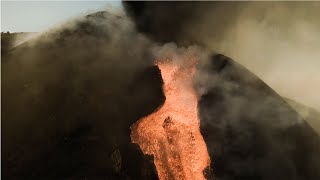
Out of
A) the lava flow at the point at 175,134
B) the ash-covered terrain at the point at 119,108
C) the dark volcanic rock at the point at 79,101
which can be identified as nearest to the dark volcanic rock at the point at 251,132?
the ash-covered terrain at the point at 119,108

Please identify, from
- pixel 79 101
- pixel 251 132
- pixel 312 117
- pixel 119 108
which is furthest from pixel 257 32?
pixel 79 101

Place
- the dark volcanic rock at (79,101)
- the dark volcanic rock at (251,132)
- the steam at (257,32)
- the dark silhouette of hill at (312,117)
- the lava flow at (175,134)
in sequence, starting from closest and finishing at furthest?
the dark volcanic rock at (79,101)
the lava flow at (175,134)
the dark volcanic rock at (251,132)
the steam at (257,32)
the dark silhouette of hill at (312,117)

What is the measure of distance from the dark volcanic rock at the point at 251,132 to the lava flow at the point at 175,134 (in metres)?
0.26

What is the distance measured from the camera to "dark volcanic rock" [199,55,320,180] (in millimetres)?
9258

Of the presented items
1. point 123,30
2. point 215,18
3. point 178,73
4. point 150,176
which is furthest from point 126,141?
point 215,18

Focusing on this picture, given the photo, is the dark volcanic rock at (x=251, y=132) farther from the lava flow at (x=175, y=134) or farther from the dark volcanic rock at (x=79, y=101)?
the dark volcanic rock at (x=79, y=101)

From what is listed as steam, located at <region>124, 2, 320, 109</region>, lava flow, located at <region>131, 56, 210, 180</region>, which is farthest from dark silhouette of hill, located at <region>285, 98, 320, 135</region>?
lava flow, located at <region>131, 56, 210, 180</region>

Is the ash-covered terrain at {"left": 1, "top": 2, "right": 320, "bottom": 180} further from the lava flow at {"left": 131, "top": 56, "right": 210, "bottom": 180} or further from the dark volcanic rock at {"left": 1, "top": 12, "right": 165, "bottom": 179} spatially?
the lava flow at {"left": 131, "top": 56, "right": 210, "bottom": 180}

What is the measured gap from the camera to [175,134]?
9.09 metres

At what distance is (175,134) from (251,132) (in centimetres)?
190

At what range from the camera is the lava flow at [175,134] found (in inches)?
342

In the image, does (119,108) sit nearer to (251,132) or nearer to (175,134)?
(175,134)

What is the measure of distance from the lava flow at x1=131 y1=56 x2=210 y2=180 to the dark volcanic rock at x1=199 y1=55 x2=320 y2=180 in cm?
26

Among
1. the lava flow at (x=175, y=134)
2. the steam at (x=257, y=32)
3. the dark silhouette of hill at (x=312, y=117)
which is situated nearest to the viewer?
the lava flow at (x=175, y=134)
